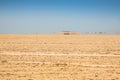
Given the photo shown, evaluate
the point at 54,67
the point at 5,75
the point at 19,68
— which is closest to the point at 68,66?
the point at 54,67

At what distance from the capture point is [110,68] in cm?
1264

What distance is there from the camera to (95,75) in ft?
35.7

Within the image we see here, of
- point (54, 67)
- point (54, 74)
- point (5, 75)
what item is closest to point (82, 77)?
point (54, 74)

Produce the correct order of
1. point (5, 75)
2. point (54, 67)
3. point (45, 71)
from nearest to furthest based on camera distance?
1. point (5, 75)
2. point (45, 71)
3. point (54, 67)

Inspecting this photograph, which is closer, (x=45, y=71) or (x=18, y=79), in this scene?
(x=18, y=79)

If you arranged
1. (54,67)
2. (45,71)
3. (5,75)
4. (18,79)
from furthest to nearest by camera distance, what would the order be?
(54,67) < (45,71) < (5,75) < (18,79)

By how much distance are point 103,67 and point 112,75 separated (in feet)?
6.28

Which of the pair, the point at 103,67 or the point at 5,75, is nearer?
the point at 5,75

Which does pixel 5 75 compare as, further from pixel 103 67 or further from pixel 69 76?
pixel 103 67

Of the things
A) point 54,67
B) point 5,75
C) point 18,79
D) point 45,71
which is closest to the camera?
point 18,79

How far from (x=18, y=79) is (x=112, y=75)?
4230mm

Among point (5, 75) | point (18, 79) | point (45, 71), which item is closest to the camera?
point (18, 79)

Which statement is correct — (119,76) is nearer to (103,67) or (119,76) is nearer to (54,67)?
(103,67)

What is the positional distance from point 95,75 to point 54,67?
2.59m
